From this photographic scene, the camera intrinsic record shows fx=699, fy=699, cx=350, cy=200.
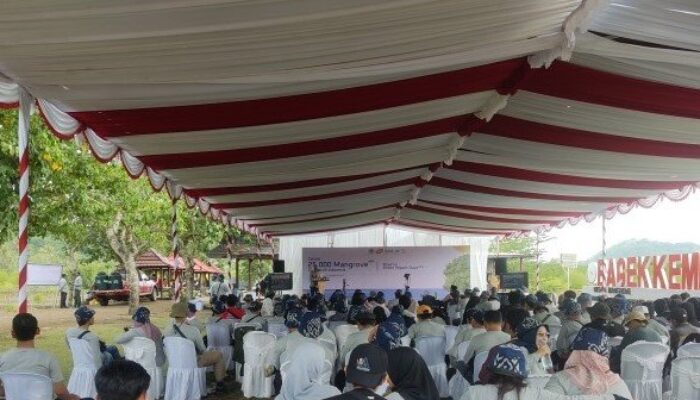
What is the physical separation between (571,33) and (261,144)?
2971mm

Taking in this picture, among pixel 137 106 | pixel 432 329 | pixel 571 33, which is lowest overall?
pixel 432 329

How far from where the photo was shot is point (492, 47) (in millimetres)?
4105

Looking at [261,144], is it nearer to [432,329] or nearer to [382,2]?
[432,329]

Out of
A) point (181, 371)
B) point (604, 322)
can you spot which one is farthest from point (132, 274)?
point (604, 322)

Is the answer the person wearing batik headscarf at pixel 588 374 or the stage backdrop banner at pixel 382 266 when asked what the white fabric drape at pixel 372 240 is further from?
the person wearing batik headscarf at pixel 588 374

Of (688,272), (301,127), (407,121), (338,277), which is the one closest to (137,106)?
(301,127)

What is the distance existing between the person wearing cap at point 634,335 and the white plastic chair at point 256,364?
3.48 m

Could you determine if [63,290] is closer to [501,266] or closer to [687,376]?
[501,266]

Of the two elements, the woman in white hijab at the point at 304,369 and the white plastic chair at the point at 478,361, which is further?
the white plastic chair at the point at 478,361

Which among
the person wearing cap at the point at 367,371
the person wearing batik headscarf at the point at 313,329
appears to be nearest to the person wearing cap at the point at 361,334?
the person wearing batik headscarf at the point at 313,329

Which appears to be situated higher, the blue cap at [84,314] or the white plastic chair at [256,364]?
the blue cap at [84,314]

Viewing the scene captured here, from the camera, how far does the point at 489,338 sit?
552 centimetres

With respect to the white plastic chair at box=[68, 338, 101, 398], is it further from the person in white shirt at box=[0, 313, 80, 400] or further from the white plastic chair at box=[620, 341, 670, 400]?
the white plastic chair at box=[620, 341, 670, 400]

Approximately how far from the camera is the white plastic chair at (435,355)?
6.90m
